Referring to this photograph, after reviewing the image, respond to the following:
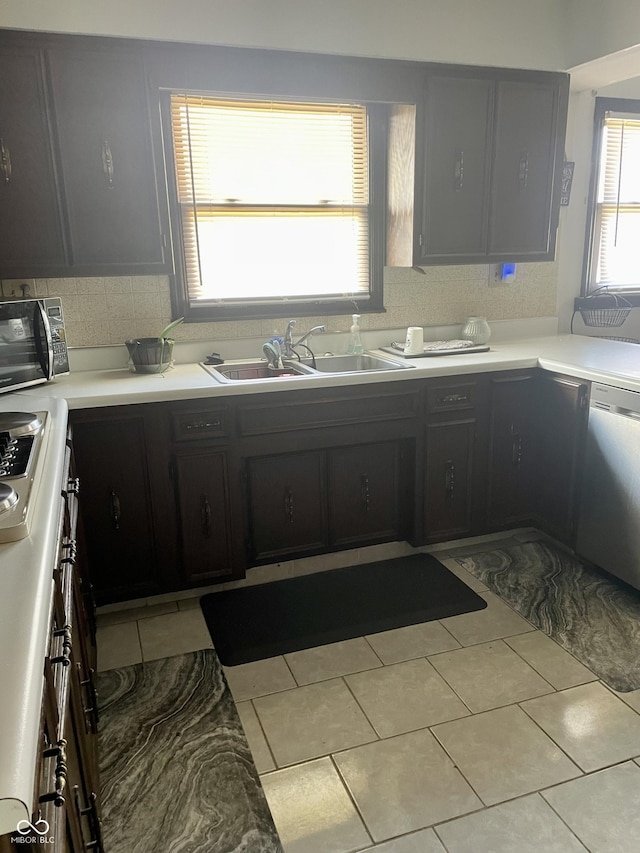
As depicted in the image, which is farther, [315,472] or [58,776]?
[315,472]

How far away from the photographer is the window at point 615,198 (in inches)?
145

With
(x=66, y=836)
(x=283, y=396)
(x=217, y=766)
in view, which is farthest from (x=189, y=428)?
(x=66, y=836)

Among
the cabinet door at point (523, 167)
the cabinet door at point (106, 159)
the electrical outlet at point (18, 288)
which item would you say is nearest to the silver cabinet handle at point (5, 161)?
the cabinet door at point (106, 159)

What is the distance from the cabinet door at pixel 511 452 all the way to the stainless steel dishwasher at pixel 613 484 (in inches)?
13.5

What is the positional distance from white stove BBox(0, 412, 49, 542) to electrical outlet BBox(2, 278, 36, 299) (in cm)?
88

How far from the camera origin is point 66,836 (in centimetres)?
101

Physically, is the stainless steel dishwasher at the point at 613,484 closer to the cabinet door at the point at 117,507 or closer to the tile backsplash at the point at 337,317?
the tile backsplash at the point at 337,317

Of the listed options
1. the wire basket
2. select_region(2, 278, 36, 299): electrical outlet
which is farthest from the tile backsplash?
the wire basket

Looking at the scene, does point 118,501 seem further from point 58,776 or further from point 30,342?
point 58,776

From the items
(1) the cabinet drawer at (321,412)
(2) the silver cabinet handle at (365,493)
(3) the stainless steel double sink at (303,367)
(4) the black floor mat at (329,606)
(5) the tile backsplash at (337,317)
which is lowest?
(4) the black floor mat at (329,606)

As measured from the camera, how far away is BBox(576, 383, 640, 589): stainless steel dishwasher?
2621 millimetres

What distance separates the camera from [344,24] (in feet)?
9.32

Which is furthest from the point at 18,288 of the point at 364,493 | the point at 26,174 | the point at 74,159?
the point at 364,493

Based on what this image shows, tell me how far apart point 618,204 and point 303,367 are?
2262mm
